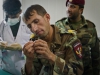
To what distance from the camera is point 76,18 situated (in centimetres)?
194

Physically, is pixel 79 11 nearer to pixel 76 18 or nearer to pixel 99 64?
pixel 76 18

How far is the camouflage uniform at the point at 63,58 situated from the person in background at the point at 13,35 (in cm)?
56

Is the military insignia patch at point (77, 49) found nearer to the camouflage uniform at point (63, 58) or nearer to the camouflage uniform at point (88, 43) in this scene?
the camouflage uniform at point (63, 58)

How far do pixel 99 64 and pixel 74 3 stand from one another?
2.71ft

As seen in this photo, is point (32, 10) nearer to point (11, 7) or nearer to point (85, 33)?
point (11, 7)

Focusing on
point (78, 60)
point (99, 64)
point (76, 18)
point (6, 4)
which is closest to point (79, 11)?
point (76, 18)

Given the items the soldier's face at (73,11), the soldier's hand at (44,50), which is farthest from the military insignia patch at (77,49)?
the soldier's face at (73,11)

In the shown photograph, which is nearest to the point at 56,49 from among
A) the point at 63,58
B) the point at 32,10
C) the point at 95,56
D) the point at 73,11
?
the point at 63,58

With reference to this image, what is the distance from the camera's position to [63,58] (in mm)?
1114

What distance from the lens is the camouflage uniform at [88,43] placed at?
71.9 inches

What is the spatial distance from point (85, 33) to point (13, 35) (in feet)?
2.74

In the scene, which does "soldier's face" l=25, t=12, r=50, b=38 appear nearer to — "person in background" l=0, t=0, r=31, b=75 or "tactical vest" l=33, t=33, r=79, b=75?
"tactical vest" l=33, t=33, r=79, b=75

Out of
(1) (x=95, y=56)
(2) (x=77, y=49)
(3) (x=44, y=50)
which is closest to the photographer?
(3) (x=44, y=50)

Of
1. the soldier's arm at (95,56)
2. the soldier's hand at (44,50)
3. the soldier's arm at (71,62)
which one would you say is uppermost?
the soldier's hand at (44,50)
